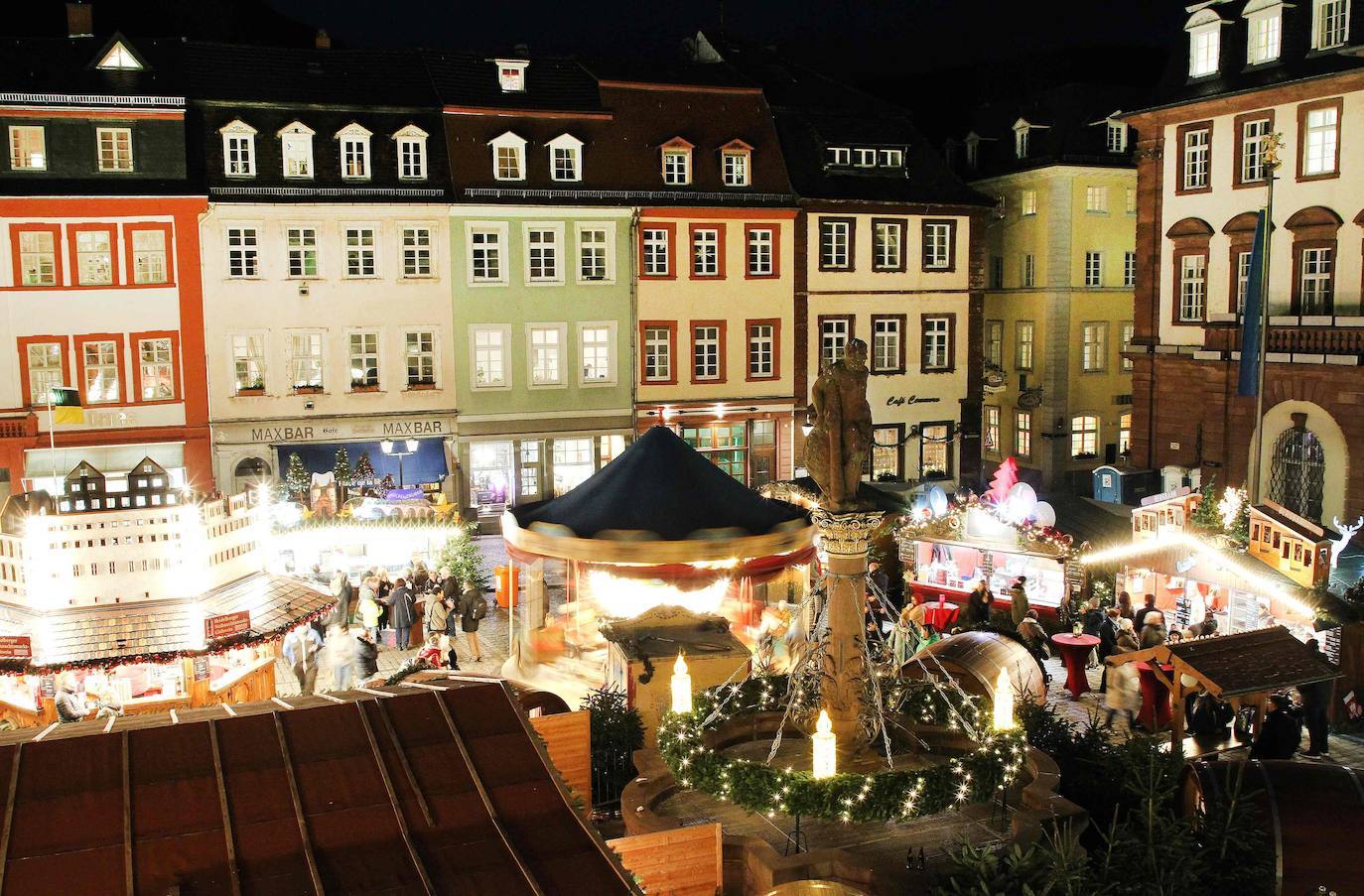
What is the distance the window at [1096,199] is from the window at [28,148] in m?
27.9

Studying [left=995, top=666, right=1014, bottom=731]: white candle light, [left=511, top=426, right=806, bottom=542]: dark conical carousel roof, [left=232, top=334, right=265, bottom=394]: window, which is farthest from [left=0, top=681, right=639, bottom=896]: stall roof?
[left=232, top=334, right=265, bottom=394]: window

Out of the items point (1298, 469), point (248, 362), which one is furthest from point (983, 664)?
point (248, 362)

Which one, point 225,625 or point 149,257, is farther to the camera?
point 149,257

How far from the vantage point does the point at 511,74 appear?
3272 cm

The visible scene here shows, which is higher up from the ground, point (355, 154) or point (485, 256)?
point (355, 154)

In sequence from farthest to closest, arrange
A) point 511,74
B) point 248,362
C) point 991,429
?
point 991,429, point 511,74, point 248,362

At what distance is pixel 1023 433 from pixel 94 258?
26462mm

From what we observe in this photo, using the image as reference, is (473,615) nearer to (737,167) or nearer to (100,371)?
(100,371)

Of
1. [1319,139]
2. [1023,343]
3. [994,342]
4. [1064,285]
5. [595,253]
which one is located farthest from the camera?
[994,342]

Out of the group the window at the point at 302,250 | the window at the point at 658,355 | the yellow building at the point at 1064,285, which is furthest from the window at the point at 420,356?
the yellow building at the point at 1064,285

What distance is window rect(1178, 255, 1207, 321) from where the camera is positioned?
30.2m

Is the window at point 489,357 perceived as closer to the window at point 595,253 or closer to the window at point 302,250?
the window at point 595,253

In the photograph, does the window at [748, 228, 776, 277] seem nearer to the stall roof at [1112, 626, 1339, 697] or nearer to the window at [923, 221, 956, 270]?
the window at [923, 221, 956, 270]

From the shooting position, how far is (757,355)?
34.1 metres
